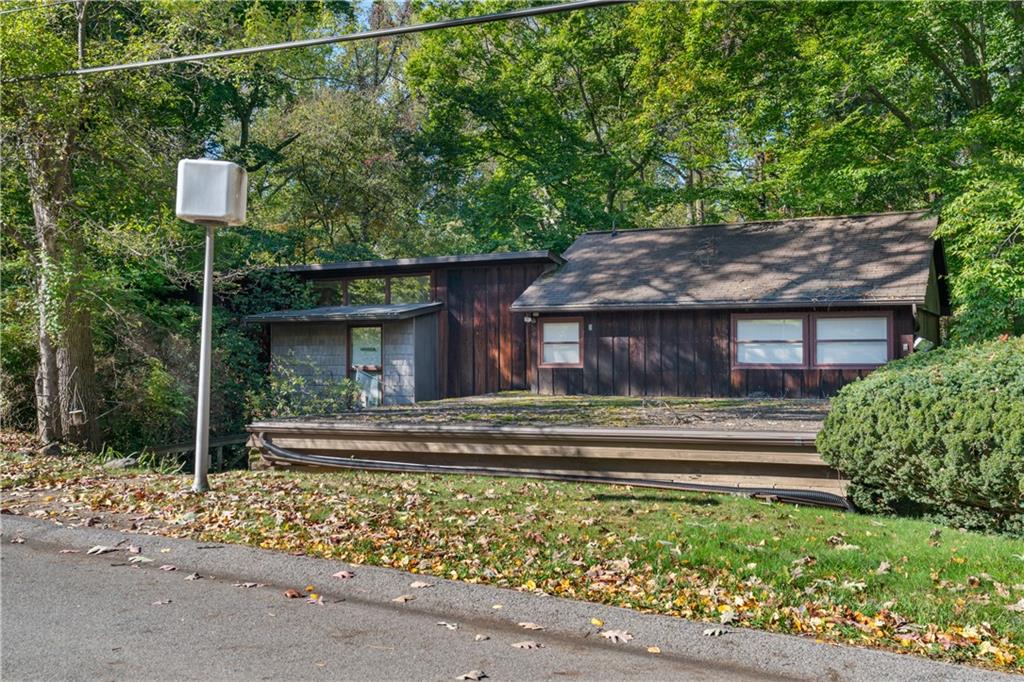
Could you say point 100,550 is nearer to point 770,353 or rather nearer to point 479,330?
point 770,353

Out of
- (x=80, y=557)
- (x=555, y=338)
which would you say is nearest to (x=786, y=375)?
(x=555, y=338)

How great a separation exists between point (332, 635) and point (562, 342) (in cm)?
1347

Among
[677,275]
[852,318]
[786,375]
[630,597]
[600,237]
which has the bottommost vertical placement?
[630,597]

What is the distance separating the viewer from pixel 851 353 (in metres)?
14.8

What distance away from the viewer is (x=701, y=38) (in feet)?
72.2

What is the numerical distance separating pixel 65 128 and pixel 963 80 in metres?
21.6

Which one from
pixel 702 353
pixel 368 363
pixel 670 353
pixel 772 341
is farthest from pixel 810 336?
pixel 368 363

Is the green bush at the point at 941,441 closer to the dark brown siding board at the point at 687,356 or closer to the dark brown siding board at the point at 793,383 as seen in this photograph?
the dark brown siding board at the point at 793,383

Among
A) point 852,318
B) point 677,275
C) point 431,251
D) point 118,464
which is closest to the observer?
point 118,464

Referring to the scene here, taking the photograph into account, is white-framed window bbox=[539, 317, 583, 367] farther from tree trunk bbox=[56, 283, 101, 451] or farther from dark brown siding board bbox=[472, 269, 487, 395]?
tree trunk bbox=[56, 283, 101, 451]

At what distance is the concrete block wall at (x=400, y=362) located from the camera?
18312 millimetres

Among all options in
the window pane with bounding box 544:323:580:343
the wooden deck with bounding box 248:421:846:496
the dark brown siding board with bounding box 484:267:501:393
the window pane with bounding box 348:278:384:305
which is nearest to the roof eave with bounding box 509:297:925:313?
the window pane with bounding box 544:323:580:343

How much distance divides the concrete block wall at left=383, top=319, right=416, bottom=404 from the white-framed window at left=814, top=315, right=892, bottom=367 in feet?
30.0

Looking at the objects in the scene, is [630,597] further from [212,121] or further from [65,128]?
[212,121]
